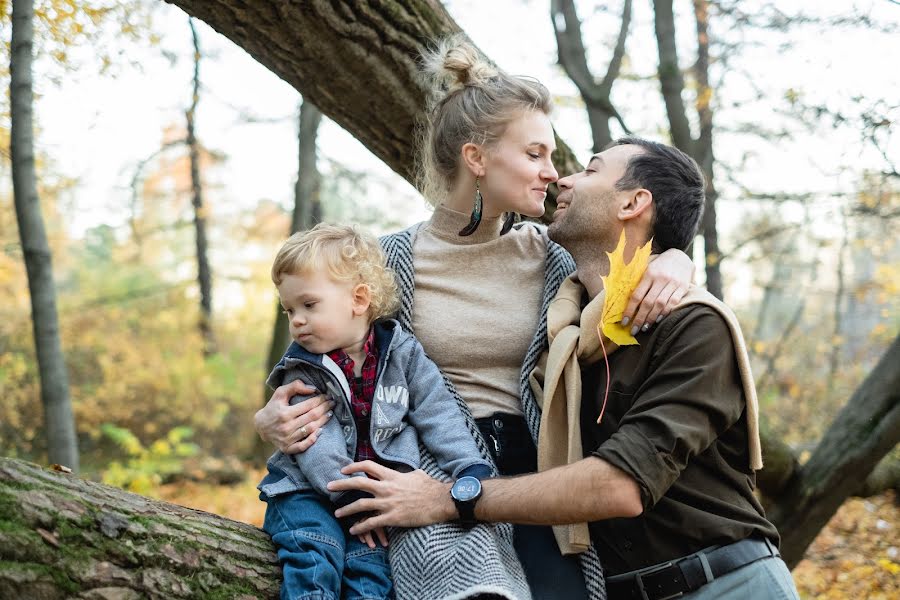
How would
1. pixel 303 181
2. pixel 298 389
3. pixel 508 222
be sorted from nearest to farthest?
pixel 298 389 < pixel 508 222 < pixel 303 181

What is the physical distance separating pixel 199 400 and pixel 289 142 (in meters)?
4.70

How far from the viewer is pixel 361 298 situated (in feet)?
8.88

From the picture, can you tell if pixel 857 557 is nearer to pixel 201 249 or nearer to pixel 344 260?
pixel 344 260

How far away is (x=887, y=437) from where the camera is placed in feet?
14.7

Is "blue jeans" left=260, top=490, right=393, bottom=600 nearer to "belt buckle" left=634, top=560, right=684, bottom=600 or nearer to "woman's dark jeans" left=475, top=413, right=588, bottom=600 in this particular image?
"woman's dark jeans" left=475, top=413, right=588, bottom=600

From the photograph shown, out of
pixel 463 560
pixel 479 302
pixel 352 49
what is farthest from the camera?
pixel 352 49

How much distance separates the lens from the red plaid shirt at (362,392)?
2.61m

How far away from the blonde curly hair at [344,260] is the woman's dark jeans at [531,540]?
539 millimetres

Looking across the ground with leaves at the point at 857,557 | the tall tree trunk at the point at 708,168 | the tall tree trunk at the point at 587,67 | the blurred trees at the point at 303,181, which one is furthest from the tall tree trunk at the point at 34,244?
the ground with leaves at the point at 857,557

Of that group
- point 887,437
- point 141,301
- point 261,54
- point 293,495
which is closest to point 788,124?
point 887,437

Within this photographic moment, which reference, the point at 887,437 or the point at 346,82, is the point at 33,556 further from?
the point at 887,437

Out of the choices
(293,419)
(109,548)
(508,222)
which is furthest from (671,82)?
(109,548)

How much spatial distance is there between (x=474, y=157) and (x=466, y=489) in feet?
4.25

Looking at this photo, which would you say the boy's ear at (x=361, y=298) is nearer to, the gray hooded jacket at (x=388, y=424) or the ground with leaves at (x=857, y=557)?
the gray hooded jacket at (x=388, y=424)
